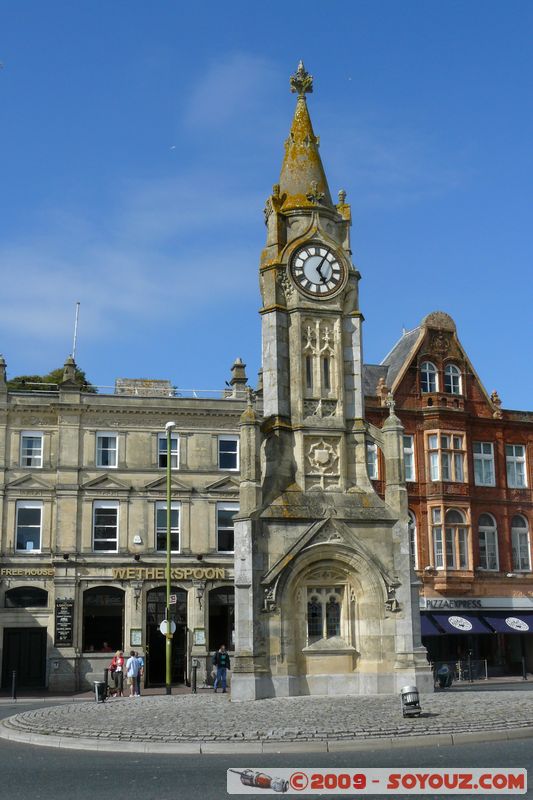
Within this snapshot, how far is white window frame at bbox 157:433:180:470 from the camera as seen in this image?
47.9m

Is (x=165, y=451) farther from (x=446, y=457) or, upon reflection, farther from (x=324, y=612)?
(x=324, y=612)

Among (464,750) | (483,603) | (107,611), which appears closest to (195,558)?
(107,611)

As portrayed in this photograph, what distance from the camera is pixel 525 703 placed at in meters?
24.2

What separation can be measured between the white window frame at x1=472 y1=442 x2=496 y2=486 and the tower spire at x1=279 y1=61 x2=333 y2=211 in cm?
2194

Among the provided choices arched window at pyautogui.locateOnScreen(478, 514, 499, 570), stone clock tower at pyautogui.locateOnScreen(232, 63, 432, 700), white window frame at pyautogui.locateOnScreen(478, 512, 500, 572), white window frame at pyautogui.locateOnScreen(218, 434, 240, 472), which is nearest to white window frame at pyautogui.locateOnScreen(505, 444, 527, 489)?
arched window at pyautogui.locateOnScreen(478, 514, 499, 570)

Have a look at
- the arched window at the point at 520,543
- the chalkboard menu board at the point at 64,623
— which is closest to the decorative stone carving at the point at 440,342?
the arched window at the point at 520,543

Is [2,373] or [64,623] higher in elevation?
[2,373]

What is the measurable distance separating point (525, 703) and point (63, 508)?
2709 cm

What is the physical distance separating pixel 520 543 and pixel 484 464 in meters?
4.42

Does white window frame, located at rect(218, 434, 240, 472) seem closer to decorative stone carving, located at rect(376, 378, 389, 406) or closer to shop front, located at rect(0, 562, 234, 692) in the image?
shop front, located at rect(0, 562, 234, 692)

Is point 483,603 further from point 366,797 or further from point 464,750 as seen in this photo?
point 366,797

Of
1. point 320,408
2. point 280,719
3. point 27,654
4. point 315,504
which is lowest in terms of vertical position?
point 280,719

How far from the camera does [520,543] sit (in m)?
50.1

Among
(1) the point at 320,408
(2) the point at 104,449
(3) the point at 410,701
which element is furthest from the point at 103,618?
(3) the point at 410,701
